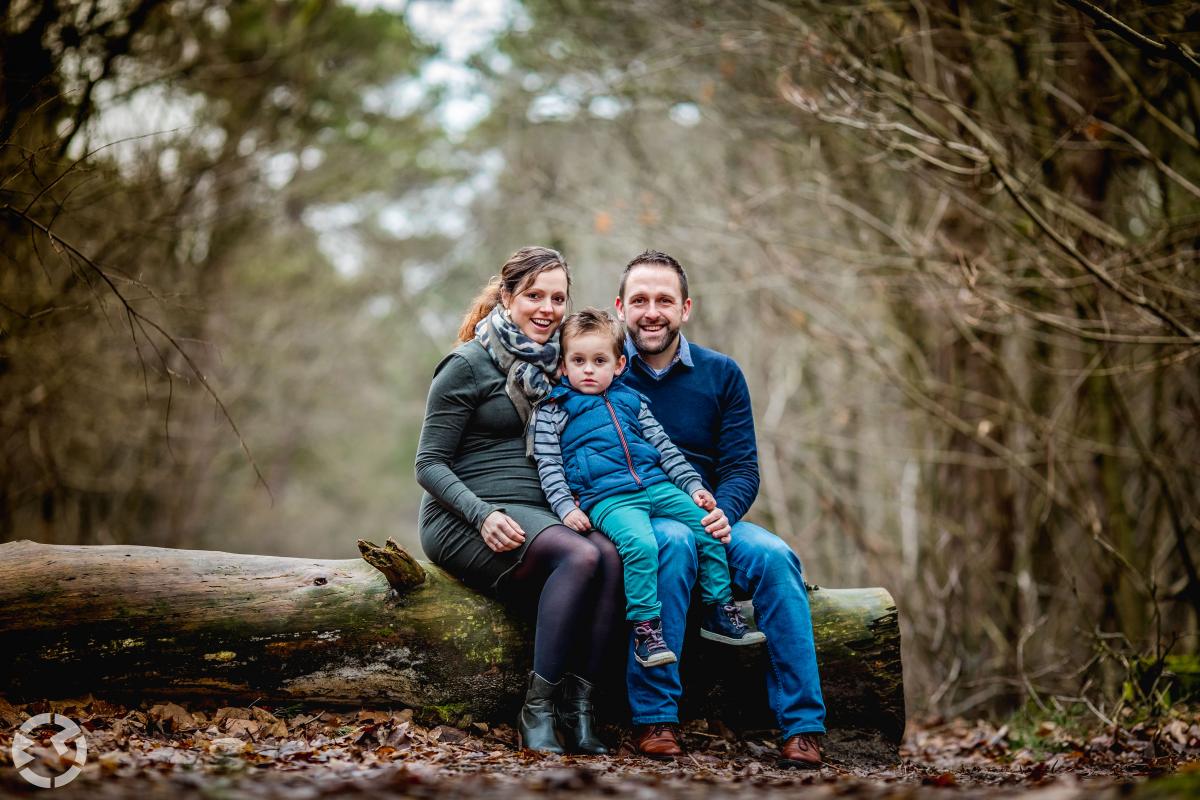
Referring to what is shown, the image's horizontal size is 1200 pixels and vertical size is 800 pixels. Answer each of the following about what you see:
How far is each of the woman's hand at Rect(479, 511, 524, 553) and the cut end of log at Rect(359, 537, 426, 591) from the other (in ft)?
1.20

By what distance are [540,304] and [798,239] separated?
11.9 ft

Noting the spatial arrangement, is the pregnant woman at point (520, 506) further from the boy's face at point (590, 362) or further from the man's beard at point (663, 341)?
the man's beard at point (663, 341)

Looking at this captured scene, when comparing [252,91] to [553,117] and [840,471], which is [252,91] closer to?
[553,117]

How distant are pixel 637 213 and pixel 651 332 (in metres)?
3.63

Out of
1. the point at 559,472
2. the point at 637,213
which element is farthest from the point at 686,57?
the point at 559,472

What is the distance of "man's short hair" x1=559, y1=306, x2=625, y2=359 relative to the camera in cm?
420

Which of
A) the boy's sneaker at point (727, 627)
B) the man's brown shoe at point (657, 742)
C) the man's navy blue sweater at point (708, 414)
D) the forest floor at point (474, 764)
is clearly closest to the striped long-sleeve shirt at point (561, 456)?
the man's navy blue sweater at point (708, 414)

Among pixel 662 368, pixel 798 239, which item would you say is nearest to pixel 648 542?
pixel 662 368

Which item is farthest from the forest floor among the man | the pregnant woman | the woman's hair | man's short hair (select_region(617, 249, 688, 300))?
man's short hair (select_region(617, 249, 688, 300))

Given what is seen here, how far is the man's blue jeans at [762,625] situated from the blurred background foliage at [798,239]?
2.13 meters

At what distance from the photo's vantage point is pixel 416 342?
19.9m

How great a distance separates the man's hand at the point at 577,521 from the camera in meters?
3.94

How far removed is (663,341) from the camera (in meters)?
4.41

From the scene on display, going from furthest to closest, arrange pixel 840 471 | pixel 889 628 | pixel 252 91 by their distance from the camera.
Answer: pixel 252 91
pixel 840 471
pixel 889 628
